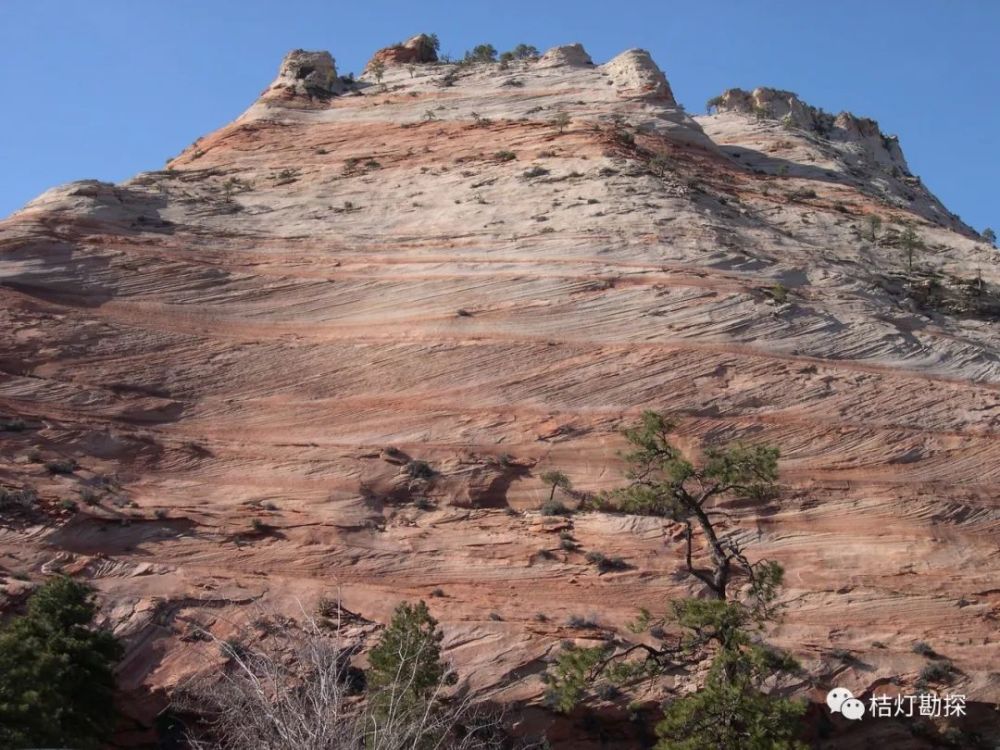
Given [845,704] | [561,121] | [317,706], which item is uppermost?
[561,121]

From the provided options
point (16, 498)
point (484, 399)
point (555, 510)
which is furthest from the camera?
point (484, 399)

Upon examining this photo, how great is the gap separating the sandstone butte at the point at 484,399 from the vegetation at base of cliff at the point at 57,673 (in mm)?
1178

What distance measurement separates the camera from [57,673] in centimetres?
1396

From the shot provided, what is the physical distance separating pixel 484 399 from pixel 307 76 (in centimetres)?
2079

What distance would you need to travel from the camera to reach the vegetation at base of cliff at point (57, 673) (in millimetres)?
12930

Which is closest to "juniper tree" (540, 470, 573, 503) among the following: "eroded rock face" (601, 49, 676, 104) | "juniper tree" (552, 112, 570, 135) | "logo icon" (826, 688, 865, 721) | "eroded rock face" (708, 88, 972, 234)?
"logo icon" (826, 688, 865, 721)

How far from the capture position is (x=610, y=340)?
22922 mm

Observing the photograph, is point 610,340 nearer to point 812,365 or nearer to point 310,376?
point 812,365

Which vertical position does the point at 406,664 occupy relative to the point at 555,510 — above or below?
below

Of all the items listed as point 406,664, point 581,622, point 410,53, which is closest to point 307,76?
point 410,53

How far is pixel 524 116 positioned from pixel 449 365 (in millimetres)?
14859

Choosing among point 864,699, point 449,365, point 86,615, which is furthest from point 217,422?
point 864,699

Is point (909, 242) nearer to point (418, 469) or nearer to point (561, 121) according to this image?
point (561, 121)

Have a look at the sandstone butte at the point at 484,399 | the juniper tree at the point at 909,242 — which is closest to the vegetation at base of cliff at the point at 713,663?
the sandstone butte at the point at 484,399
